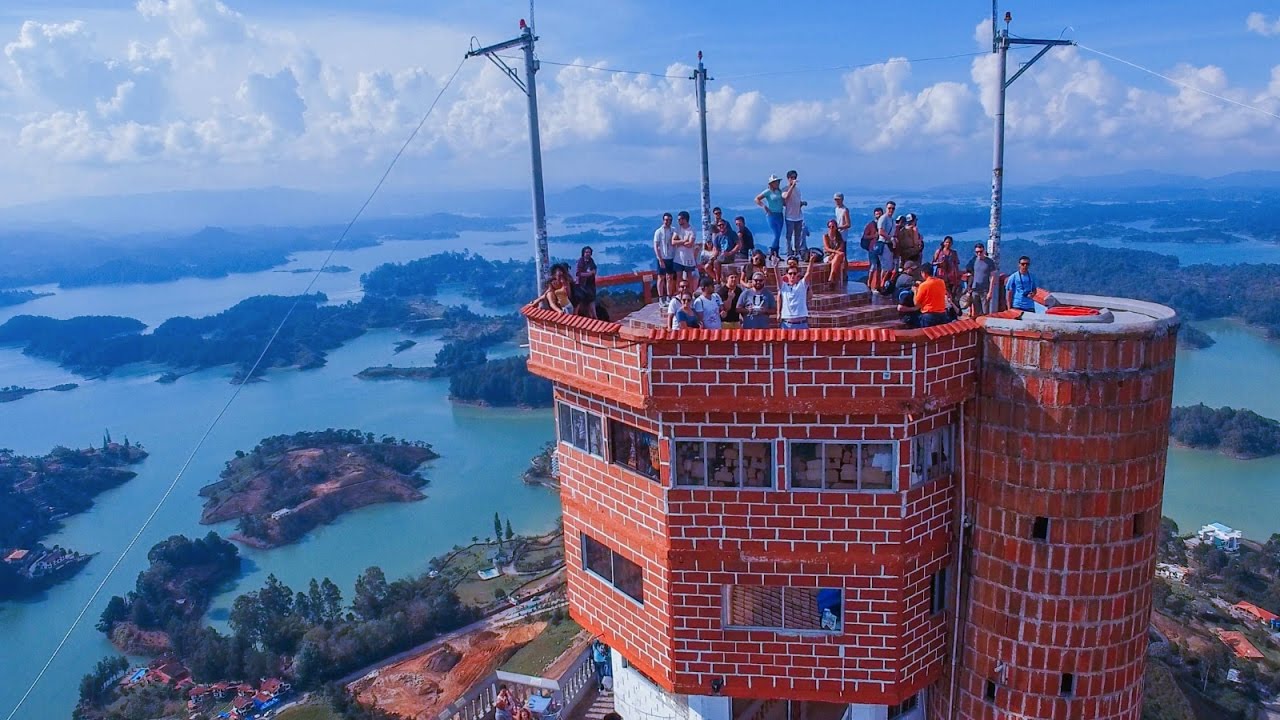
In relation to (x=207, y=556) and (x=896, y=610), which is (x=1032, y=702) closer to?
(x=896, y=610)

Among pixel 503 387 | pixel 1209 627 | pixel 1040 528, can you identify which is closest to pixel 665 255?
pixel 1040 528

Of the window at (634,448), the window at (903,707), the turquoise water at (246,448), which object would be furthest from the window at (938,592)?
the turquoise water at (246,448)

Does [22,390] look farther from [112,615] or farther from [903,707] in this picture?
[903,707]

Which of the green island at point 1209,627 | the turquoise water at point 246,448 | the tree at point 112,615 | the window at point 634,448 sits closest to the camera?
the window at point 634,448

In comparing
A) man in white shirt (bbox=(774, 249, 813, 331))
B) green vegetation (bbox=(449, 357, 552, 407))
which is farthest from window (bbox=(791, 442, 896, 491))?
green vegetation (bbox=(449, 357, 552, 407))

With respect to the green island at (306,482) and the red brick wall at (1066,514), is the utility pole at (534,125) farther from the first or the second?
the green island at (306,482)

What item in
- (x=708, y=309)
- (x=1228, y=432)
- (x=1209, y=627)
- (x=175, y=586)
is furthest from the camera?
(x=1228, y=432)

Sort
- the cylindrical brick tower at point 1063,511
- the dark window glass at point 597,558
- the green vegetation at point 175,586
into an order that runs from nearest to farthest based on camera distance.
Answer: the cylindrical brick tower at point 1063,511, the dark window glass at point 597,558, the green vegetation at point 175,586
